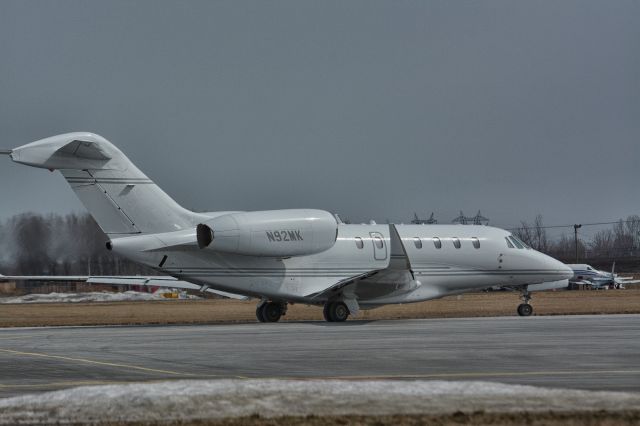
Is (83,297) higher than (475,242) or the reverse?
the reverse

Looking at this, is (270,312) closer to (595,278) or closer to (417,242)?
(417,242)

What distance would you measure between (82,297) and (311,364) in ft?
208

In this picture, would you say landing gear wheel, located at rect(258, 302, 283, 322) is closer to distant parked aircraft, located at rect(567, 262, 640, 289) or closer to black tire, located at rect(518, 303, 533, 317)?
black tire, located at rect(518, 303, 533, 317)

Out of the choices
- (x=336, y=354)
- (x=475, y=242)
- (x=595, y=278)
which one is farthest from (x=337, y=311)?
(x=595, y=278)

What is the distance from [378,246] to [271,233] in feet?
17.5

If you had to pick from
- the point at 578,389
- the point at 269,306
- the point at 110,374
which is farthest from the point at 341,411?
the point at 269,306

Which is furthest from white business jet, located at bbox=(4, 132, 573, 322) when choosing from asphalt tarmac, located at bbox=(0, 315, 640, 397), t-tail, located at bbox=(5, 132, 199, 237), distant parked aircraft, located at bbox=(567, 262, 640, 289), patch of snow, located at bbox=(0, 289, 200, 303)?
distant parked aircraft, located at bbox=(567, 262, 640, 289)

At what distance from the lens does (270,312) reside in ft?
113

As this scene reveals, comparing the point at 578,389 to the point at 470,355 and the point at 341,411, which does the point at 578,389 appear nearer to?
the point at 341,411

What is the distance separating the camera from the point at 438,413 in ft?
35.0

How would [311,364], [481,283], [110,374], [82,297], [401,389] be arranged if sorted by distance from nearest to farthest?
[401,389] < [110,374] < [311,364] < [481,283] < [82,297]

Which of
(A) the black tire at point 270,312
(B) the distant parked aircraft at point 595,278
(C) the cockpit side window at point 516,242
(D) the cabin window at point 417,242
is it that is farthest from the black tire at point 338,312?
(B) the distant parked aircraft at point 595,278

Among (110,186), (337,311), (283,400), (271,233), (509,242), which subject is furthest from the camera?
(509,242)

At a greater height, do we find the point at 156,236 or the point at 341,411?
the point at 156,236
